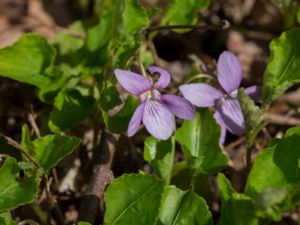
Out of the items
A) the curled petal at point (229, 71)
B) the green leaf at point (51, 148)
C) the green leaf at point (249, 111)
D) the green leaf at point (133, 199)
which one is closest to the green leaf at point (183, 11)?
the curled petal at point (229, 71)

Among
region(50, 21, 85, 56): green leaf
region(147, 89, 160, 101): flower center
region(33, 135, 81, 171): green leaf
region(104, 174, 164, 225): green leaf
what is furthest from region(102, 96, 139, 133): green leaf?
region(50, 21, 85, 56): green leaf

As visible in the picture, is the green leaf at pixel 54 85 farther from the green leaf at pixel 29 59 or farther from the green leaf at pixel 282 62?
the green leaf at pixel 282 62

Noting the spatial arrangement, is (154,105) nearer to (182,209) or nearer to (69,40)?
(182,209)

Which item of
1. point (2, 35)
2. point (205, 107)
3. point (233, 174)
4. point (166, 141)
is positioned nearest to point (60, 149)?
point (166, 141)

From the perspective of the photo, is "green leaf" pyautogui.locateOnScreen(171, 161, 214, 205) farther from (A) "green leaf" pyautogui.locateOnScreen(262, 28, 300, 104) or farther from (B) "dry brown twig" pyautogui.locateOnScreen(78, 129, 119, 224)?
(A) "green leaf" pyautogui.locateOnScreen(262, 28, 300, 104)

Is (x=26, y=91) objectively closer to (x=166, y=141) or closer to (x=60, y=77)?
(x=60, y=77)

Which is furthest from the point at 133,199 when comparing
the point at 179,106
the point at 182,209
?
the point at 179,106
